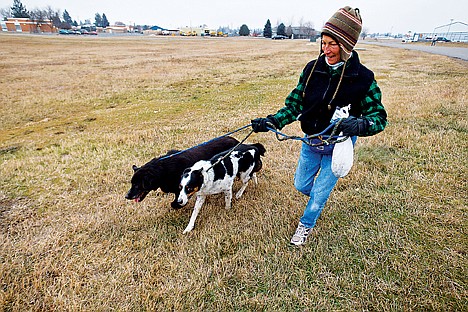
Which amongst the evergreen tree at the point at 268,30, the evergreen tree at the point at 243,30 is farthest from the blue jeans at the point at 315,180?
the evergreen tree at the point at 243,30

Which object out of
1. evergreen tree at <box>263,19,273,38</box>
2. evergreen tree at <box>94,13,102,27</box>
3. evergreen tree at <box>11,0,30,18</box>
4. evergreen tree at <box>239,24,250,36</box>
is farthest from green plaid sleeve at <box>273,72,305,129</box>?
evergreen tree at <box>94,13,102,27</box>

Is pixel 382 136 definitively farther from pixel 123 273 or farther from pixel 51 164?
pixel 51 164

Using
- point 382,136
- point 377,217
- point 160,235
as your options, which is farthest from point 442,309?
point 382,136

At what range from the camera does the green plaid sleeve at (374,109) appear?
2473 millimetres

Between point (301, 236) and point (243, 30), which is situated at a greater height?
point (243, 30)

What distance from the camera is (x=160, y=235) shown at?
11.4ft

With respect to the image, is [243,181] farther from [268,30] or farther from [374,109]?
[268,30]

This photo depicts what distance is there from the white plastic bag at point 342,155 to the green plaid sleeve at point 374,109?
0.16 m

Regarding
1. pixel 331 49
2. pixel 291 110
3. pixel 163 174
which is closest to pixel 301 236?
pixel 291 110

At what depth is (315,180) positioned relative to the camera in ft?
10.1

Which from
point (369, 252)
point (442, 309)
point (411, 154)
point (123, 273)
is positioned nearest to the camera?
point (442, 309)

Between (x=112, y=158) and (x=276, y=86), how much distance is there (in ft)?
30.2

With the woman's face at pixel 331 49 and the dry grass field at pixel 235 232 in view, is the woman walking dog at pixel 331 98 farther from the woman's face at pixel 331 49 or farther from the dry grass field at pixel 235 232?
the dry grass field at pixel 235 232

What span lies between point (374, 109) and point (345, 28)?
31.3 inches
